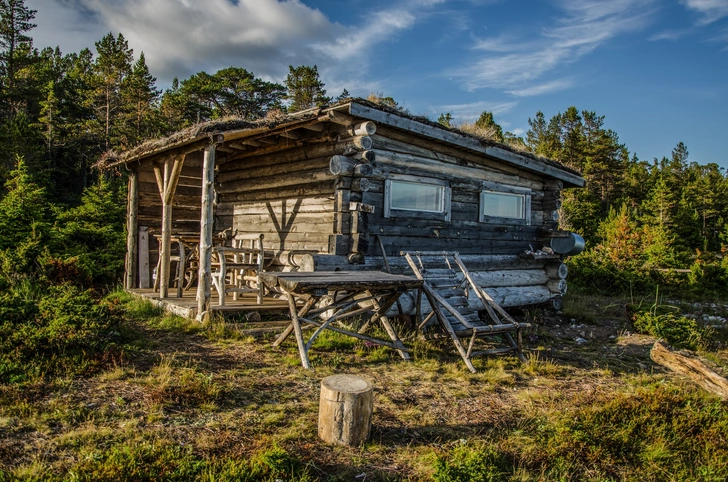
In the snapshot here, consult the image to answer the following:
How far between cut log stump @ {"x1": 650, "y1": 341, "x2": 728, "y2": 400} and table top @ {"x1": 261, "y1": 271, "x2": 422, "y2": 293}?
10.3 ft

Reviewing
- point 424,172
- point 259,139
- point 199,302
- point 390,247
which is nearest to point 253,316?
point 199,302

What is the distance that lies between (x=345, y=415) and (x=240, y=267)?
5383mm

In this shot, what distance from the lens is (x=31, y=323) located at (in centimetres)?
628

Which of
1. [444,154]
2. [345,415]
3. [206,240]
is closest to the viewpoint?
[345,415]

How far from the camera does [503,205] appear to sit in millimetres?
11688

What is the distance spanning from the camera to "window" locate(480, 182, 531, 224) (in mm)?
11156

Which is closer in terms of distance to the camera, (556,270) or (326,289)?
(326,289)

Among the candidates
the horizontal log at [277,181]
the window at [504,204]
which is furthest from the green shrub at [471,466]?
the window at [504,204]

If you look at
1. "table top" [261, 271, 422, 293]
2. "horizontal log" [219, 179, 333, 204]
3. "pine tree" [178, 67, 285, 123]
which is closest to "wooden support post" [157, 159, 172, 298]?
"horizontal log" [219, 179, 333, 204]

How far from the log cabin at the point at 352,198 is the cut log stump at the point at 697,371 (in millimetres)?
4377

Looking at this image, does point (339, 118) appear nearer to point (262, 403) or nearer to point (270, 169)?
point (270, 169)

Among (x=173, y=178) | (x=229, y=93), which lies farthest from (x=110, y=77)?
(x=173, y=178)

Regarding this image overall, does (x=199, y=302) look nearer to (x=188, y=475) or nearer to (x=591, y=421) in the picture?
(x=188, y=475)

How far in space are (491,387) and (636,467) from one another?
6.21 ft
